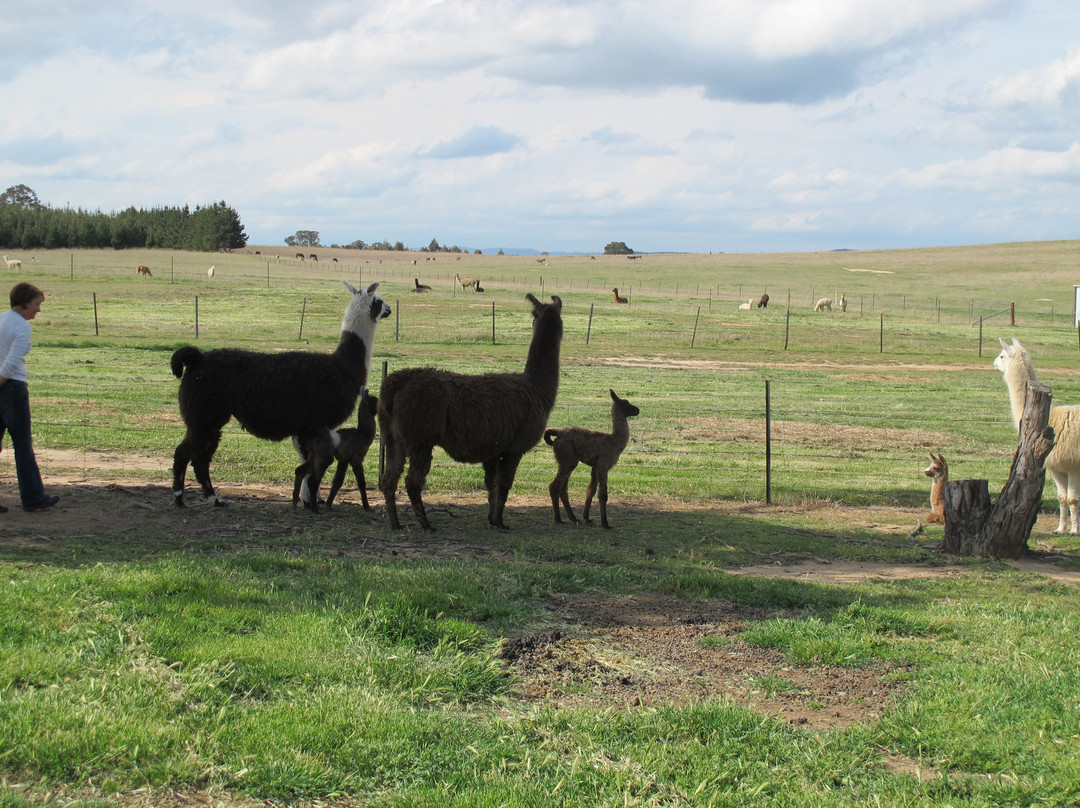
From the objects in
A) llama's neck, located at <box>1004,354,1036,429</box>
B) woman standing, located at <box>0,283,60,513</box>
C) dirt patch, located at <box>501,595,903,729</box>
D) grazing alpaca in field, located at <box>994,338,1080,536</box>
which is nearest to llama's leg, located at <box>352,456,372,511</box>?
woman standing, located at <box>0,283,60,513</box>

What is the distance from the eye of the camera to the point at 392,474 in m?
9.47

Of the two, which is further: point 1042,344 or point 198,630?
point 1042,344

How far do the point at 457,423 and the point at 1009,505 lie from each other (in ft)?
18.0

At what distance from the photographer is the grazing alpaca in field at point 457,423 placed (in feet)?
30.8

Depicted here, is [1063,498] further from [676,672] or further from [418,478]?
[676,672]

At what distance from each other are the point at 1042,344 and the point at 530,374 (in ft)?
117

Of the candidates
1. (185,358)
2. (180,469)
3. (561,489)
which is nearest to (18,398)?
(185,358)

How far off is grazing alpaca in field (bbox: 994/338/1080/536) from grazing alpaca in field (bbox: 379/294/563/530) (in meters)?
5.42

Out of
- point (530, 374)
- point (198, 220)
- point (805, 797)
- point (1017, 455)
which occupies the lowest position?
point (805, 797)

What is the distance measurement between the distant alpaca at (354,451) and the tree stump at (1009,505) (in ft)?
20.1

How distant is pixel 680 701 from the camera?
490 cm

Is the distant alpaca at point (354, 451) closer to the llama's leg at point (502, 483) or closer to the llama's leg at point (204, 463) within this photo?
the llama's leg at point (204, 463)

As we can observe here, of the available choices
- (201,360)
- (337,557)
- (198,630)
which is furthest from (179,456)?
(198,630)

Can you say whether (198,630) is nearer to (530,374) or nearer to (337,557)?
(337,557)
